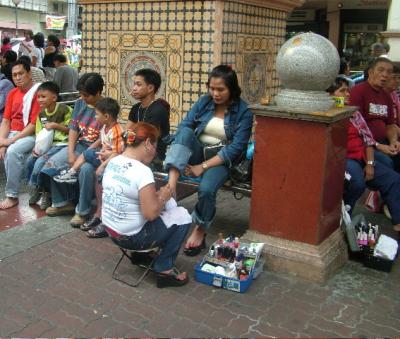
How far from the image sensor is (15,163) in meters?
5.79

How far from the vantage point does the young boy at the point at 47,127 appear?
558 cm

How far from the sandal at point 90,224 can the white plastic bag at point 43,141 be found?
1.12 metres

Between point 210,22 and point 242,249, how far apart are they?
2863 millimetres

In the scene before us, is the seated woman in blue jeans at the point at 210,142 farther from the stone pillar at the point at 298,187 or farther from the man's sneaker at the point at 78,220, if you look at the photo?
the man's sneaker at the point at 78,220

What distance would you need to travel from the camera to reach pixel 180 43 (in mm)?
6047

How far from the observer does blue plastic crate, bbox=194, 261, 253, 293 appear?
3.81m

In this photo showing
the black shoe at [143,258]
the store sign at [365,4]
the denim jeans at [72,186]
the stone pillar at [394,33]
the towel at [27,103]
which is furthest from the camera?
the store sign at [365,4]

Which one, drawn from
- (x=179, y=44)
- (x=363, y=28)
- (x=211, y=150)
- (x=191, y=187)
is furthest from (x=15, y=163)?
(x=363, y=28)

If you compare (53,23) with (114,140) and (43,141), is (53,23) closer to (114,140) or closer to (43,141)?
(43,141)

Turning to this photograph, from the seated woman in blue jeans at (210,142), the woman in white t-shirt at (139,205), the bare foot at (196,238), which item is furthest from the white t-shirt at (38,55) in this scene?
the woman in white t-shirt at (139,205)

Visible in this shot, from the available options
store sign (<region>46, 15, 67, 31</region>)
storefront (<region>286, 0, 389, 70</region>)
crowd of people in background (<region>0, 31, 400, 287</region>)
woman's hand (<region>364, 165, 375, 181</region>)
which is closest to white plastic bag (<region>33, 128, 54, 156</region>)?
crowd of people in background (<region>0, 31, 400, 287</region>)

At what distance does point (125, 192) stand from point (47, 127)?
95.8 inches

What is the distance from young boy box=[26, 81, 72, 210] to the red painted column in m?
2.50

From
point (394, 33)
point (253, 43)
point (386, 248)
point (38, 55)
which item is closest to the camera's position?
point (386, 248)
